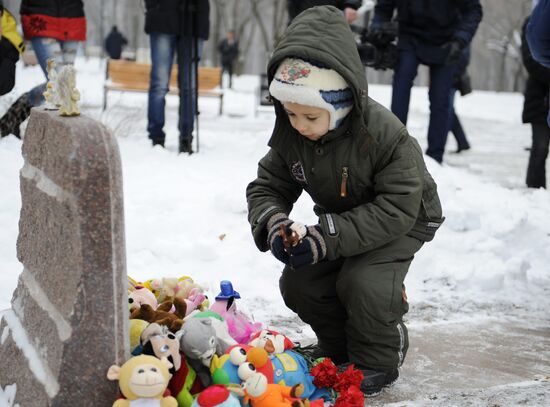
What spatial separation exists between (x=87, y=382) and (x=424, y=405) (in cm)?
115

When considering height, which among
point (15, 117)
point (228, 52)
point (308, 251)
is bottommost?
point (228, 52)

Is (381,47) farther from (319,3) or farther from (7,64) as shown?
(7,64)

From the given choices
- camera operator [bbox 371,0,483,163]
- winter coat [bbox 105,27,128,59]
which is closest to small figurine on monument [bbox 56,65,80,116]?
camera operator [bbox 371,0,483,163]

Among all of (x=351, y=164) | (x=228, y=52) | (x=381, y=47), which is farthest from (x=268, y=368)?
(x=228, y=52)

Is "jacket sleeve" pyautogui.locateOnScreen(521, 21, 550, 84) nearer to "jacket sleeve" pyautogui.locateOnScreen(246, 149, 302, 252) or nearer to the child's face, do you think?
"jacket sleeve" pyautogui.locateOnScreen(246, 149, 302, 252)

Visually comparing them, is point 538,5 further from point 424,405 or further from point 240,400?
point 240,400

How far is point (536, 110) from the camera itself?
616 cm

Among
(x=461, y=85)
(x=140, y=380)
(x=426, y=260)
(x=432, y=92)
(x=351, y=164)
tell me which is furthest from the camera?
(x=461, y=85)

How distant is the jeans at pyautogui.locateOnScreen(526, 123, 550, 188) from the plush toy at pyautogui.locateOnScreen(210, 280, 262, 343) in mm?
4572

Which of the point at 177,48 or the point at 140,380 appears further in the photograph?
the point at 177,48

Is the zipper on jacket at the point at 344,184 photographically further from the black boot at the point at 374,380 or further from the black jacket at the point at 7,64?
the black jacket at the point at 7,64

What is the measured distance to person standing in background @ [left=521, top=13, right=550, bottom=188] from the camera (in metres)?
5.73

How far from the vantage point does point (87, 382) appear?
1869 millimetres

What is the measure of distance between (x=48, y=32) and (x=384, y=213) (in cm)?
459
